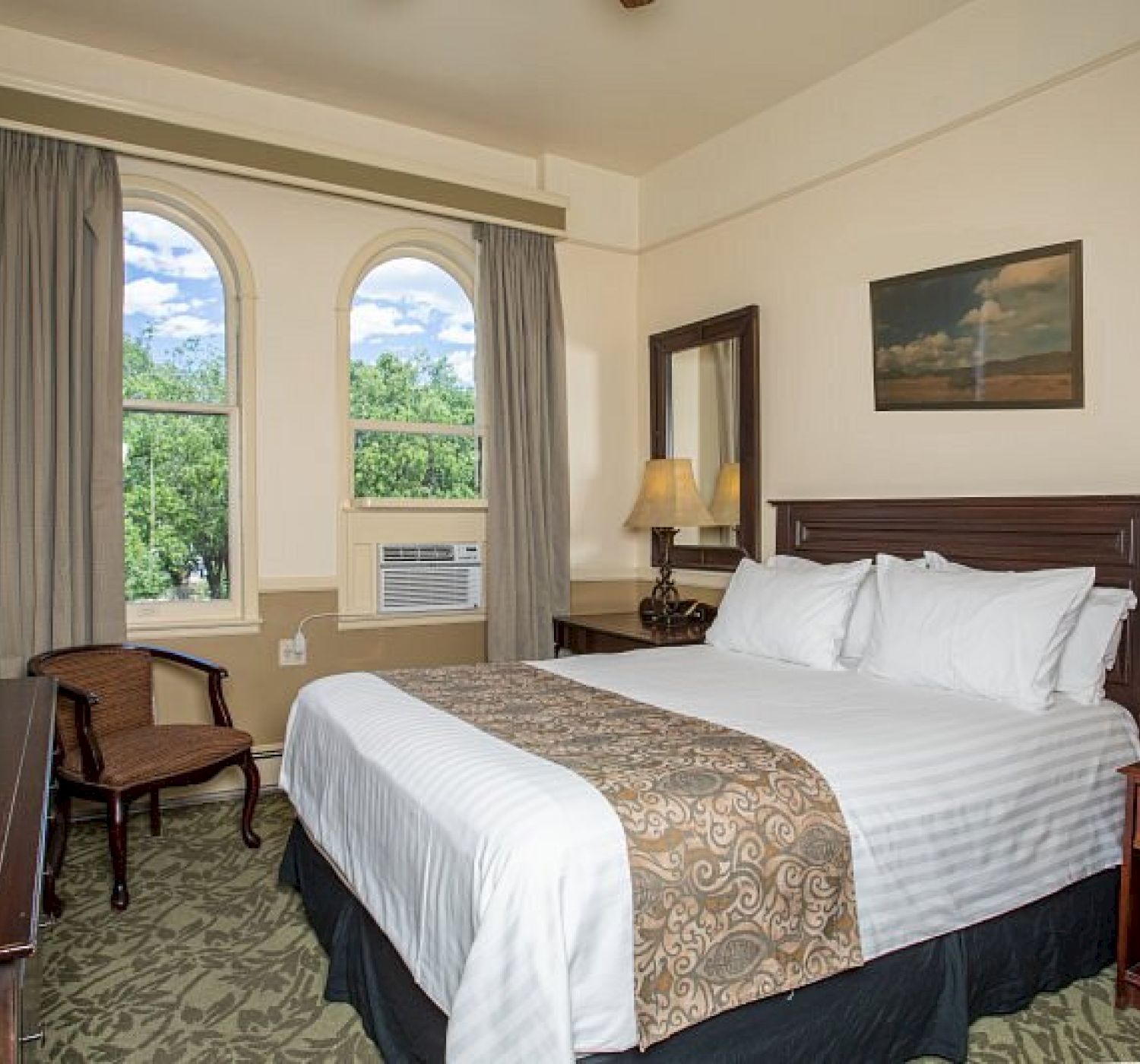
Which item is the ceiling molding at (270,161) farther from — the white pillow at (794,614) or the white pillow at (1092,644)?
the white pillow at (1092,644)

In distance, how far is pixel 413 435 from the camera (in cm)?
433

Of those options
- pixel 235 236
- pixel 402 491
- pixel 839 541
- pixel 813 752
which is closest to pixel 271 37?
pixel 235 236

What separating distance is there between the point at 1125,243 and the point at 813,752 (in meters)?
1.94

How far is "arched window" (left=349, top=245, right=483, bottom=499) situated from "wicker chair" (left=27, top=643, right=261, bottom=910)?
4.03 ft

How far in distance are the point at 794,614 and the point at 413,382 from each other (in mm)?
2238

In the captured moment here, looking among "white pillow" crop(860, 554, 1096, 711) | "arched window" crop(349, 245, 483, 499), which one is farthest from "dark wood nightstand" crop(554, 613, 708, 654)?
"white pillow" crop(860, 554, 1096, 711)

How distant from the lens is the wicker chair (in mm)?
2836

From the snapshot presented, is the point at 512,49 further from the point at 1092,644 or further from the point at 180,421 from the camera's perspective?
the point at 1092,644

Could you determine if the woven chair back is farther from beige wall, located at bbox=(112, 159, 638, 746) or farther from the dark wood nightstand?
the dark wood nightstand

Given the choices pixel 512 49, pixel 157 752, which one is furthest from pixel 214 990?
pixel 512 49

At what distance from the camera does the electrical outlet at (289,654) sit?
393 cm

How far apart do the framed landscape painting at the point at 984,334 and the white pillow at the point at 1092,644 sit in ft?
2.22

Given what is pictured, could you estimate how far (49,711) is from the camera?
2098 mm

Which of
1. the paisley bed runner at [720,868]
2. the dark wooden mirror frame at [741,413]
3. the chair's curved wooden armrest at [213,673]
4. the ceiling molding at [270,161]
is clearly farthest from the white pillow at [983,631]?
the ceiling molding at [270,161]
